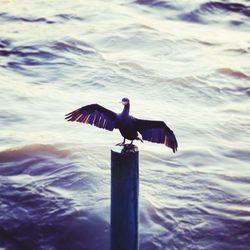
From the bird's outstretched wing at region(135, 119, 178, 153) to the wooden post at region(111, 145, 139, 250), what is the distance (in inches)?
7.4

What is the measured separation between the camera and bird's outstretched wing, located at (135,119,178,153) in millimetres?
4816

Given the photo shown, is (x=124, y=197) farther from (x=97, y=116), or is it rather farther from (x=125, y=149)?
(x=97, y=116)

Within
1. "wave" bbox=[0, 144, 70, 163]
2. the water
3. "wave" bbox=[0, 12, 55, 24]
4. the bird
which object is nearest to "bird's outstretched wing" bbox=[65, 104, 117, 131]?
the bird

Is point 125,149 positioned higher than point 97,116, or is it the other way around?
point 97,116

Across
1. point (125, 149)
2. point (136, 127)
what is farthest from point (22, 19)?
point (125, 149)

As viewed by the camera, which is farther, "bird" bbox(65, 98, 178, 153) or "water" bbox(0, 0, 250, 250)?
"water" bbox(0, 0, 250, 250)

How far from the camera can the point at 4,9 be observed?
17.5 m

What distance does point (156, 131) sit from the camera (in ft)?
16.0

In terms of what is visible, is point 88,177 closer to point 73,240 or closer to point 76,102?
point 73,240

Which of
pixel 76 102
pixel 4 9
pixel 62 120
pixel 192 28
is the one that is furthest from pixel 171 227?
pixel 4 9

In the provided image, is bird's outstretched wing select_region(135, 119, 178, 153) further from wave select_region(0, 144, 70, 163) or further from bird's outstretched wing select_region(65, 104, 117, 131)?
wave select_region(0, 144, 70, 163)

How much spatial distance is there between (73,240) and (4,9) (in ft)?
39.1

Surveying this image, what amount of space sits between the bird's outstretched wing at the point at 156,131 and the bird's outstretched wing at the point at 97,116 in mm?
263

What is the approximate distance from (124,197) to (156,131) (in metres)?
0.59
